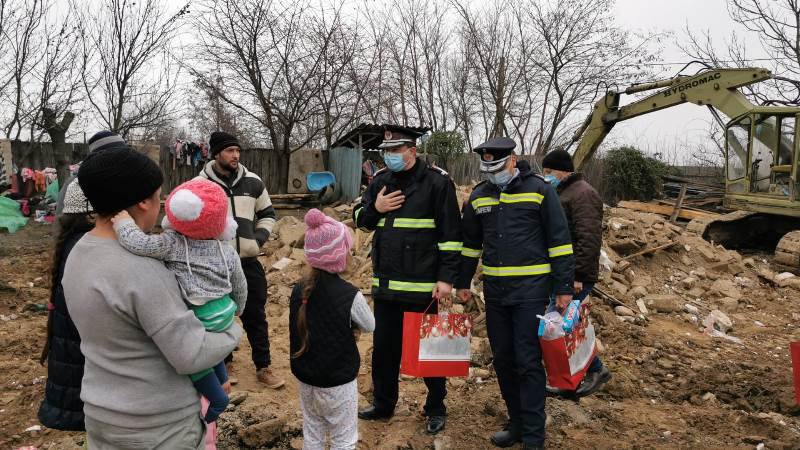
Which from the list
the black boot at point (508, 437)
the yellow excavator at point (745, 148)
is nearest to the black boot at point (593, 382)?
the black boot at point (508, 437)

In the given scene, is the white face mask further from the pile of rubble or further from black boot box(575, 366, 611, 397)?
the pile of rubble

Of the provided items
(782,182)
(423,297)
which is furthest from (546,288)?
(782,182)

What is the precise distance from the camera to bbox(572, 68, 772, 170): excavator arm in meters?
10.4

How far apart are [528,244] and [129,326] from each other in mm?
2446

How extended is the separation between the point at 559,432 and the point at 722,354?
300cm

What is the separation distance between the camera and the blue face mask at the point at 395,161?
3.76 meters

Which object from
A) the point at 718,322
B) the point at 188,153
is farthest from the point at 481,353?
the point at 188,153

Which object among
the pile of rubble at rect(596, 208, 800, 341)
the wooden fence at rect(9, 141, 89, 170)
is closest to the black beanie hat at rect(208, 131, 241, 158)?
the pile of rubble at rect(596, 208, 800, 341)

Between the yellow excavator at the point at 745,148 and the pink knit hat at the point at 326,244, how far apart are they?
9936 mm

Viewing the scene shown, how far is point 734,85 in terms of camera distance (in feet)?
34.1

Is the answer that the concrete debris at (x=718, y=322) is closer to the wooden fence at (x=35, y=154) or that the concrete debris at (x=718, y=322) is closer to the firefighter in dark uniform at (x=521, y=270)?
the firefighter in dark uniform at (x=521, y=270)

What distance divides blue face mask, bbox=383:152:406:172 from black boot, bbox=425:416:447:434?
1.76 m

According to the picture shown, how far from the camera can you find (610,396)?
15.3 ft

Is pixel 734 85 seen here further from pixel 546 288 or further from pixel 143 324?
pixel 143 324
